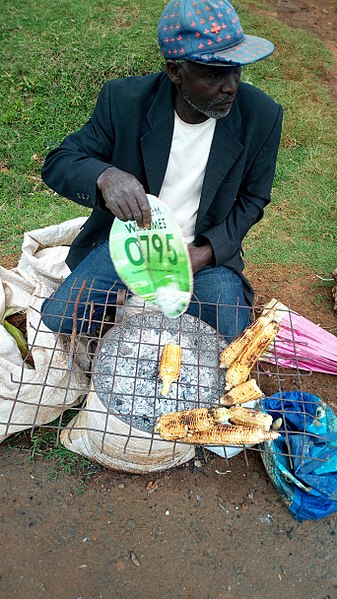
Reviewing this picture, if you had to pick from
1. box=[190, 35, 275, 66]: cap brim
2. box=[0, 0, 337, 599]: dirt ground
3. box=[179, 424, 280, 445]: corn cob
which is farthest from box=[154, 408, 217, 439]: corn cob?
box=[190, 35, 275, 66]: cap brim

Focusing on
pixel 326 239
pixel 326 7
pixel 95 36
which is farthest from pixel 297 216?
pixel 326 7

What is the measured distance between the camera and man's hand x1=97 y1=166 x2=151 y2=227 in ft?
8.32

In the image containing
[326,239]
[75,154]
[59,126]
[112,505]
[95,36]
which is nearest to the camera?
[75,154]

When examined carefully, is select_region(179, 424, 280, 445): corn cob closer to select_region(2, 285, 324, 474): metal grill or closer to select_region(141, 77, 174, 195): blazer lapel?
select_region(2, 285, 324, 474): metal grill

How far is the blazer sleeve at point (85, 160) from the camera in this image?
2.80m

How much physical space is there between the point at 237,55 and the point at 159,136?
707 mm

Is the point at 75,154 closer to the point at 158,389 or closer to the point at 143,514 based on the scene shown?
the point at 158,389

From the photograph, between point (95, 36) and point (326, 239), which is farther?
point (95, 36)

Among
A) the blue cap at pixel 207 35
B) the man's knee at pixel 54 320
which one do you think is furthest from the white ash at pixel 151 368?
the blue cap at pixel 207 35

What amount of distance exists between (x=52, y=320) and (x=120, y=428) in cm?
95

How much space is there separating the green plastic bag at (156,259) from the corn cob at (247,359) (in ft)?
1.37

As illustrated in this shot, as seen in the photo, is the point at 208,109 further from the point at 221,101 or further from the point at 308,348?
the point at 308,348

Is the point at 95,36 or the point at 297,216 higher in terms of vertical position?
the point at 95,36

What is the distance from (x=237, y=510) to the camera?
→ 325 cm
